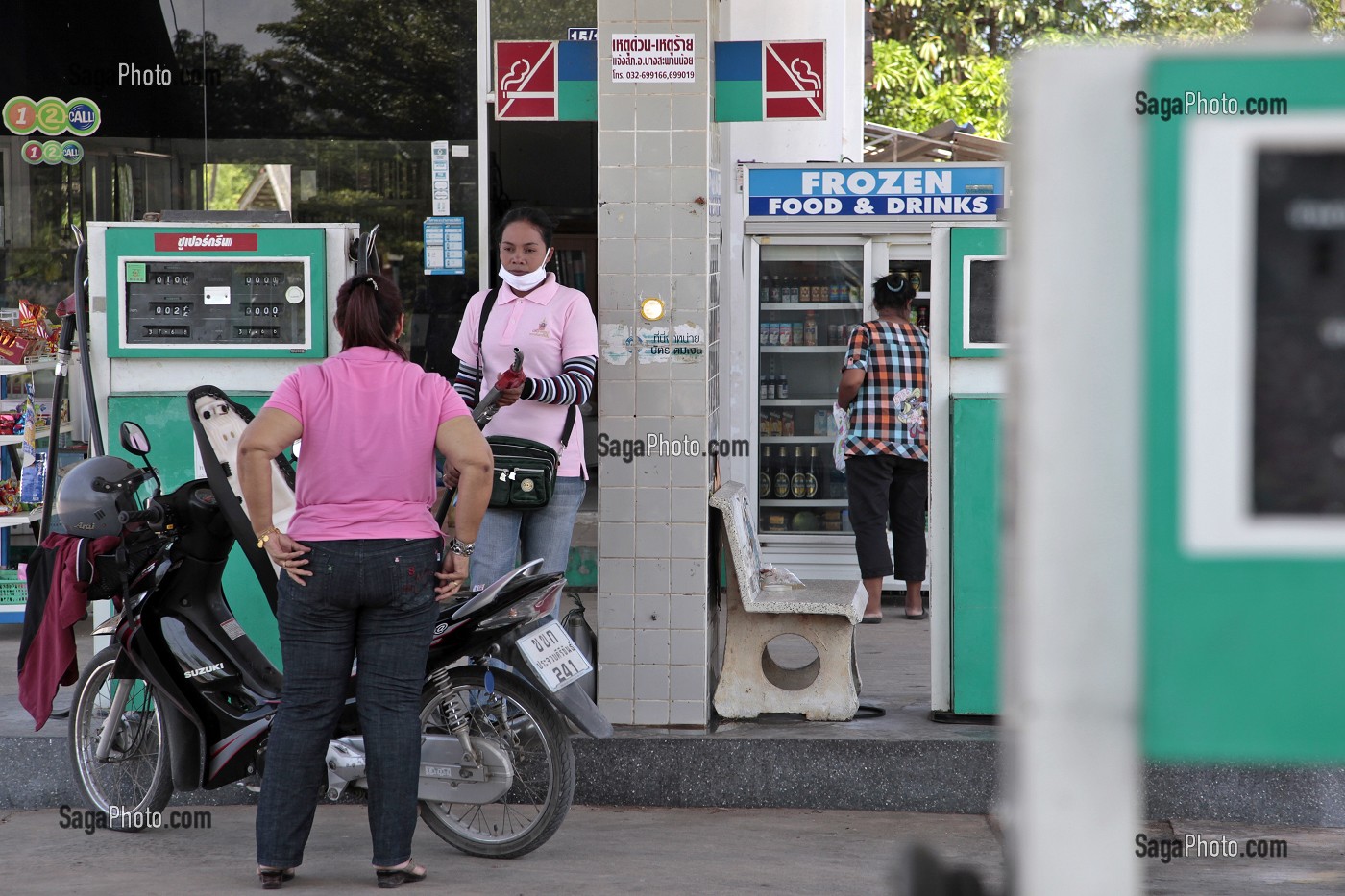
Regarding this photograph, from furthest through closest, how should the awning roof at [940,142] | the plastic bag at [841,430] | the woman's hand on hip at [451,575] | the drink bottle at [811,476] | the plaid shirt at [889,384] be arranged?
the awning roof at [940,142] → the drink bottle at [811,476] → the plastic bag at [841,430] → the plaid shirt at [889,384] → the woman's hand on hip at [451,575]

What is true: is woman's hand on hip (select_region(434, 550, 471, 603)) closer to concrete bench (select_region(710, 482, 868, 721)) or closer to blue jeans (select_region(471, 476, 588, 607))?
blue jeans (select_region(471, 476, 588, 607))

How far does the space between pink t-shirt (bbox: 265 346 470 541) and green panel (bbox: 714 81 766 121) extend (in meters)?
1.95

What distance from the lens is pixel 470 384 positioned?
5445mm

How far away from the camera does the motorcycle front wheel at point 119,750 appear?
4891 mm

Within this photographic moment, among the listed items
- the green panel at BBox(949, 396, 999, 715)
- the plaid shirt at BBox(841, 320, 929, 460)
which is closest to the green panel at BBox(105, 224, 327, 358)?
the green panel at BBox(949, 396, 999, 715)

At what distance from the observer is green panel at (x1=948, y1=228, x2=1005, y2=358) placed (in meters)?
5.41

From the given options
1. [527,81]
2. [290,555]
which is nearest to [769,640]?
[290,555]

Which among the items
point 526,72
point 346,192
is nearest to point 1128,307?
point 526,72

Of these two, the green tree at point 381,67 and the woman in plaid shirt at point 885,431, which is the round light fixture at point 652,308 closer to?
the woman in plaid shirt at point 885,431

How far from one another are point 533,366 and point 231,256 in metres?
1.19

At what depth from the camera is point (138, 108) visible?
8.67 metres

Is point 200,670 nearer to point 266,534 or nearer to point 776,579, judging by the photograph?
point 266,534

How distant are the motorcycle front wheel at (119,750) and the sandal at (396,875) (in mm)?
980

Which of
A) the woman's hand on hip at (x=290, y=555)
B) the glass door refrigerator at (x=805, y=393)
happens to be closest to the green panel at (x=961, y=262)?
the woman's hand on hip at (x=290, y=555)
